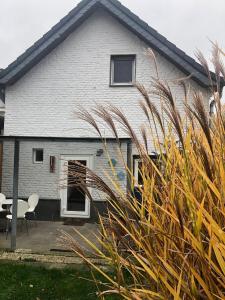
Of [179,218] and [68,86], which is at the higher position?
[68,86]

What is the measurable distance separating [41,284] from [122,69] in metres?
7.59

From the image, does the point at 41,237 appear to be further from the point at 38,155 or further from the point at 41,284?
the point at 38,155

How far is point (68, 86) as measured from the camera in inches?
477

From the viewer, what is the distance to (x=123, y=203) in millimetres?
2010

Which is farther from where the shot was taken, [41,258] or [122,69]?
[122,69]

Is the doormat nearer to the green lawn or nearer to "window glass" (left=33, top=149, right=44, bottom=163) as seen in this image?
"window glass" (left=33, top=149, right=44, bottom=163)

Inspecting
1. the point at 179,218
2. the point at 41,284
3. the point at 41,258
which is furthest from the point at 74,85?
the point at 179,218

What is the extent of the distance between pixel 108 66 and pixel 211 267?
10763 millimetres

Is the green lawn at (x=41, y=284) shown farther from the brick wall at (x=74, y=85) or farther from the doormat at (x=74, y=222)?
the brick wall at (x=74, y=85)

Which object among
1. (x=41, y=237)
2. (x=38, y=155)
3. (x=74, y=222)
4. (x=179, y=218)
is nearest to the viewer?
(x=179, y=218)

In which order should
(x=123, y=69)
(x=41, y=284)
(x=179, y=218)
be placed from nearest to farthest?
1. (x=179, y=218)
2. (x=41, y=284)
3. (x=123, y=69)

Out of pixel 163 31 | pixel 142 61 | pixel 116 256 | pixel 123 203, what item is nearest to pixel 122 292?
pixel 116 256

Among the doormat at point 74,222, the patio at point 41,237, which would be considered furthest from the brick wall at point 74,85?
the patio at point 41,237

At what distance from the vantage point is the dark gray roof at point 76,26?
11.0 metres
